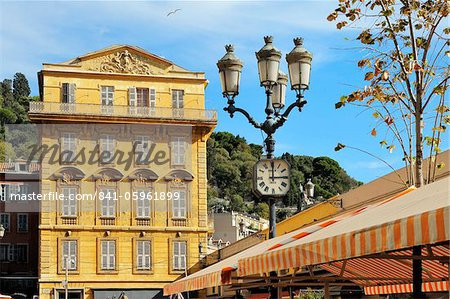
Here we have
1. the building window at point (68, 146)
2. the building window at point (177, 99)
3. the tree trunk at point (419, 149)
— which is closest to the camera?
the tree trunk at point (419, 149)

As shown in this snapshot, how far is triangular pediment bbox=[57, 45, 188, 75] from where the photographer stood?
4875 centimetres

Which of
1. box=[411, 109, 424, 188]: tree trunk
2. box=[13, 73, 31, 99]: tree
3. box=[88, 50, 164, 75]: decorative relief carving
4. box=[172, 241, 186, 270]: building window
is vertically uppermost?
box=[13, 73, 31, 99]: tree

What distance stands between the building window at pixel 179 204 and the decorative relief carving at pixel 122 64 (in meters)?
7.23

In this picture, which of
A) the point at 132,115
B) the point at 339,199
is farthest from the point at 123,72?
the point at 339,199

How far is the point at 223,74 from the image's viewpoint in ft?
40.6

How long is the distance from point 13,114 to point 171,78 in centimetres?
5675

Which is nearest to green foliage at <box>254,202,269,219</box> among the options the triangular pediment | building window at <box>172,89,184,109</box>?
building window at <box>172,89,184,109</box>

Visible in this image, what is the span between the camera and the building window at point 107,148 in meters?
48.1

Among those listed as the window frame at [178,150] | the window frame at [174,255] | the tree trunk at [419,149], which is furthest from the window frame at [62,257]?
the tree trunk at [419,149]

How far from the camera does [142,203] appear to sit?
48188 millimetres

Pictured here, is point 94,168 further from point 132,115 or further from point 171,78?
point 171,78

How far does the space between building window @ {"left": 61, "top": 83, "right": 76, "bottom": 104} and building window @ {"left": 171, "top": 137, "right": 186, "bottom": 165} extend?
242 inches

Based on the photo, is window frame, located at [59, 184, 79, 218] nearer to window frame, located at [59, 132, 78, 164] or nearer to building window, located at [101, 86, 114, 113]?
window frame, located at [59, 132, 78, 164]

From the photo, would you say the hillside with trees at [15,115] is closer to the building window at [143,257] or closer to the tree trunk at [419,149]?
the building window at [143,257]
